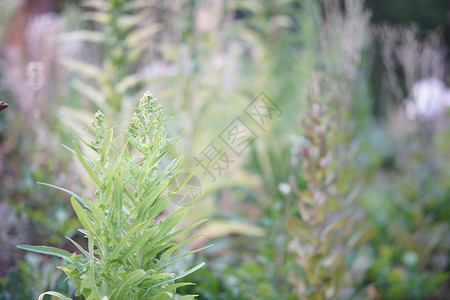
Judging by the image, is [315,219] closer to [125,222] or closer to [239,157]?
[239,157]

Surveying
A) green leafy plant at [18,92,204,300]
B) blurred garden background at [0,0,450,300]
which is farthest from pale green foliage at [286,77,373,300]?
green leafy plant at [18,92,204,300]

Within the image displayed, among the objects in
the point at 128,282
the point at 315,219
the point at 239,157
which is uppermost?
the point at 239,157

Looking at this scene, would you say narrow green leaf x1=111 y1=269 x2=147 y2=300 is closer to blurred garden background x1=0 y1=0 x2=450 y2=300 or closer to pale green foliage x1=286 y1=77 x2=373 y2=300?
blurred garden background x1=0 y1=0 x2=450 y2=300

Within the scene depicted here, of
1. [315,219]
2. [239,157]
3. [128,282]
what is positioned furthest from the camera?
[239,157]

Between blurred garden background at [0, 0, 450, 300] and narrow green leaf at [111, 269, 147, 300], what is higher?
blurred garden background at [0, 0, 450, 300]

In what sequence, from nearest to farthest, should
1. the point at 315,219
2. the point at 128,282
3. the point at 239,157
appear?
the point at 128,282 < the point at 315,219 < the point at 239,157

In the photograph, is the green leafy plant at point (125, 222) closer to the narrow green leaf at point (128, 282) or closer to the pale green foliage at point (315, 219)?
the narrow green leaf at point (128, 282)

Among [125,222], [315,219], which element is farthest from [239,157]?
[125,222]

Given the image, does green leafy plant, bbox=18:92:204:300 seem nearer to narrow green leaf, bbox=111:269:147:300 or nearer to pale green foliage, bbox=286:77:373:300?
narrow green leaf, bbox=111:269:147:300

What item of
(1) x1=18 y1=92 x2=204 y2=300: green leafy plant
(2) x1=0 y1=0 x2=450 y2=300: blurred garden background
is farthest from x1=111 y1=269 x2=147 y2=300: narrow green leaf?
(2) x1=0 y1=0 x2=450 y2=300: blurred garden background

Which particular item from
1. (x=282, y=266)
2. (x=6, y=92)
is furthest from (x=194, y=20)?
(x=282, y=266)

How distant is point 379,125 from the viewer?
25.5ft

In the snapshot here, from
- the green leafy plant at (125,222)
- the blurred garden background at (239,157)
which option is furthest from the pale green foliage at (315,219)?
the green leafy plant at (125,222)

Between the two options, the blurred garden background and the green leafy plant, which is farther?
the blurred garden background
